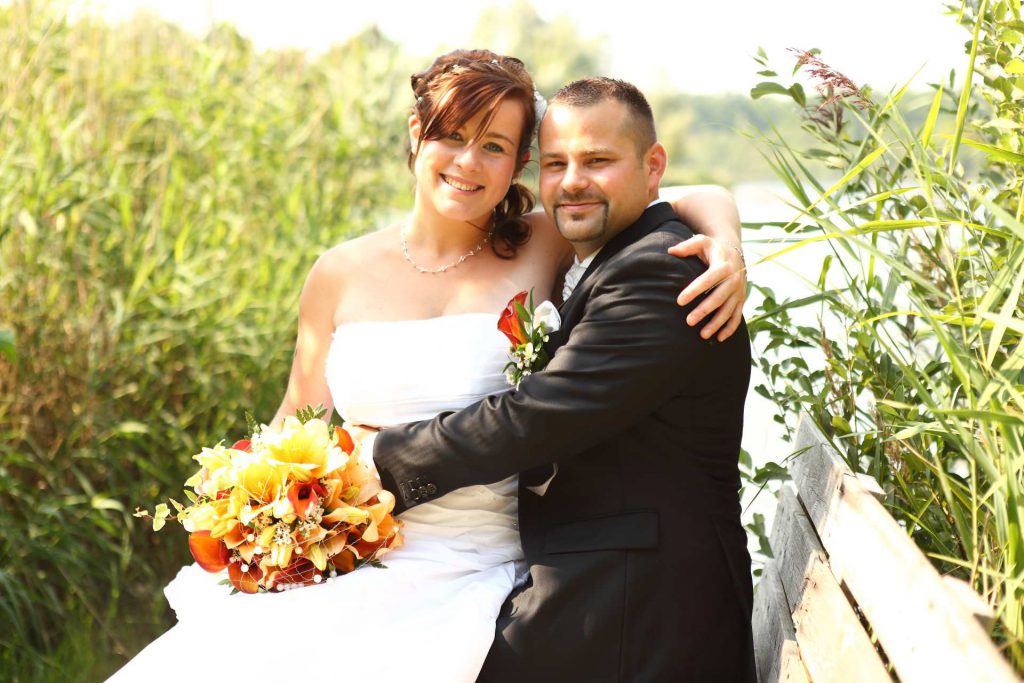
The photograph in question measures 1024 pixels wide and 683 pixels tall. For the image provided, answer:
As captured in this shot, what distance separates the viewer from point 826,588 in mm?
2129

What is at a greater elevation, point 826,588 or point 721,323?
point 721,323

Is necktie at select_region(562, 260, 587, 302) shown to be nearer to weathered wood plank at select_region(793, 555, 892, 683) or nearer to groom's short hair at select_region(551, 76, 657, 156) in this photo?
groom's short hair at select_region(551, 76, 657, 156)

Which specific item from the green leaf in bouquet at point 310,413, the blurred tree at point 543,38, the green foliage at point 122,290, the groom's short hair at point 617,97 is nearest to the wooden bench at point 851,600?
the groom's short hair at point 617,97

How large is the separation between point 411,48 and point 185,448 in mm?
3527

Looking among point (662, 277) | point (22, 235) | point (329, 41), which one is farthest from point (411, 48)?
point (662, 277)

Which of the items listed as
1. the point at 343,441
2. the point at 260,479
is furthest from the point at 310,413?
the point at 260,479

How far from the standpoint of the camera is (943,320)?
1.86 meters

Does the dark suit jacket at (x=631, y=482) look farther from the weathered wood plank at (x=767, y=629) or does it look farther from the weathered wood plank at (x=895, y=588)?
the weathered wood plank at (x=895, y=588)

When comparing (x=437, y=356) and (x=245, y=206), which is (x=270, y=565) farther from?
(x=245, y=206)

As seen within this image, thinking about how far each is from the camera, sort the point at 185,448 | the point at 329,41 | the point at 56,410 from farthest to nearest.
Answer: the point at 329,41
the point at 185,448
the point at 56,410

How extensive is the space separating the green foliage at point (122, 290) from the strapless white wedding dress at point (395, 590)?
1.50 m

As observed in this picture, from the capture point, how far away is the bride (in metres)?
2.37

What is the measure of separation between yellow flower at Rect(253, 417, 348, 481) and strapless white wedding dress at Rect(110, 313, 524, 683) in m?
0.28

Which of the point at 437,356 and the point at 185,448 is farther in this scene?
the point at 185,448
